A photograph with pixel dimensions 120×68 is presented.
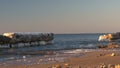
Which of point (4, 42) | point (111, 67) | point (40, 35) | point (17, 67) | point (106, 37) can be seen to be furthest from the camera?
point (106, 37)

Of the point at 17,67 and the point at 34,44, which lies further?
the point at 34,44

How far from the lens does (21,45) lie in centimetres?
7875

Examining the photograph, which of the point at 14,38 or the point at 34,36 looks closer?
the point at 14,38

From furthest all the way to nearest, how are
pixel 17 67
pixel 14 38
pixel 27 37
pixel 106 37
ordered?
pixel 106 37
pixel 27 37
pixel 14 38
pixel 17 67

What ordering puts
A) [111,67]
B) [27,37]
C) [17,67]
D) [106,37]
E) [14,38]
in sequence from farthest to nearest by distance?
[106,37], [27,37], [14,38], [17,67], [111,67]

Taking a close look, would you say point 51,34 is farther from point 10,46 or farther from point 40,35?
point 10,46

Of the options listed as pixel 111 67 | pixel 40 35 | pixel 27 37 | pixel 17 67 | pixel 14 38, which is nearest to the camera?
pixel 111 67

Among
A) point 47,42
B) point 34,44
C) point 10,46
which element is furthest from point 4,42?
point 47,42

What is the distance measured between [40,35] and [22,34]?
9.90 metres

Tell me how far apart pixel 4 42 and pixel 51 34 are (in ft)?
84.5

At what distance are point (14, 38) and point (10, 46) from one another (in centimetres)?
324

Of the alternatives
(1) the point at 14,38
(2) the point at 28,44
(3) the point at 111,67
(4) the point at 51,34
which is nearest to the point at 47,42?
(4) the point at 51,34

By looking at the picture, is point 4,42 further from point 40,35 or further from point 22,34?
point 40,35

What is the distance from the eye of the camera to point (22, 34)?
3164 inches
